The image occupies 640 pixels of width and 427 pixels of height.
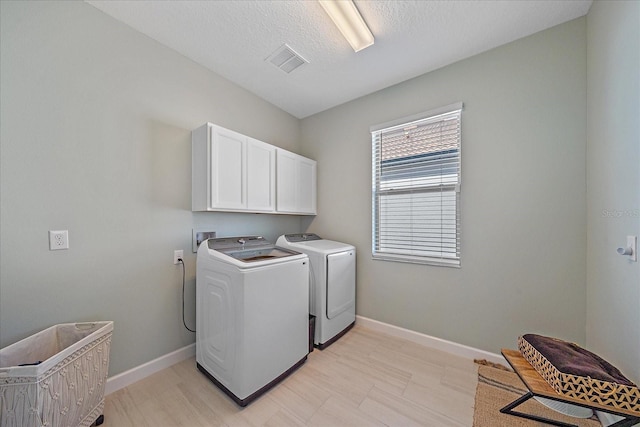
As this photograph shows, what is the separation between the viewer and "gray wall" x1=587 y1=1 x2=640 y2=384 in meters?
1.12

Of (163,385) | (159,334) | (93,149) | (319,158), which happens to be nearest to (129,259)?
(159,334)

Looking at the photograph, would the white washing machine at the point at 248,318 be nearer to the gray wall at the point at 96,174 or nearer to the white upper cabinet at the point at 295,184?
the gray wall at the point at 96,174

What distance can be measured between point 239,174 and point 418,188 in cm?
179

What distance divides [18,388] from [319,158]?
2.93 meters

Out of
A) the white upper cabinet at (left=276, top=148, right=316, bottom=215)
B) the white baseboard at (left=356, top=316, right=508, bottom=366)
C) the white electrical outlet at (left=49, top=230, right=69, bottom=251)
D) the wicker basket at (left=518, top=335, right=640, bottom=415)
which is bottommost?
the white baseboard at (left=356, top=316, right=508, bottom=366)

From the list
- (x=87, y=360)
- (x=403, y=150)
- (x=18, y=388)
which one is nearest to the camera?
(x=18, y=388)

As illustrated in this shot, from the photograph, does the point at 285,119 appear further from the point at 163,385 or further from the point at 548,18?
the point at 163,385

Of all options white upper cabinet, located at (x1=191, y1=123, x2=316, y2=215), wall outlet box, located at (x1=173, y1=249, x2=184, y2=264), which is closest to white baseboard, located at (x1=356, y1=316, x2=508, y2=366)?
white upper cabinet, located at (x1=191, y1=123, x2=316, y2=215)

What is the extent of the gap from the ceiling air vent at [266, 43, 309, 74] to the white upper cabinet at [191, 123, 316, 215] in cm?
76

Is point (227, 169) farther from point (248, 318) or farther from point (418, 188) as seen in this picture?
point (418, 188)

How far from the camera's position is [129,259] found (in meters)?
1.73

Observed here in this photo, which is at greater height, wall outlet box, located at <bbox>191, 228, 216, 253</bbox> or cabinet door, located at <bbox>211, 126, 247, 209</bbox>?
cabinet door, located at <bbox>211, 126, 247, 209</bbox>

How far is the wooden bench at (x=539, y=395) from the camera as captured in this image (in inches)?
39.8

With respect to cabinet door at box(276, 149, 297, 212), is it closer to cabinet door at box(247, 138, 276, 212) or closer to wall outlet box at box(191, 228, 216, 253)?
cabinet door at box(247, 138, 276, 212)
